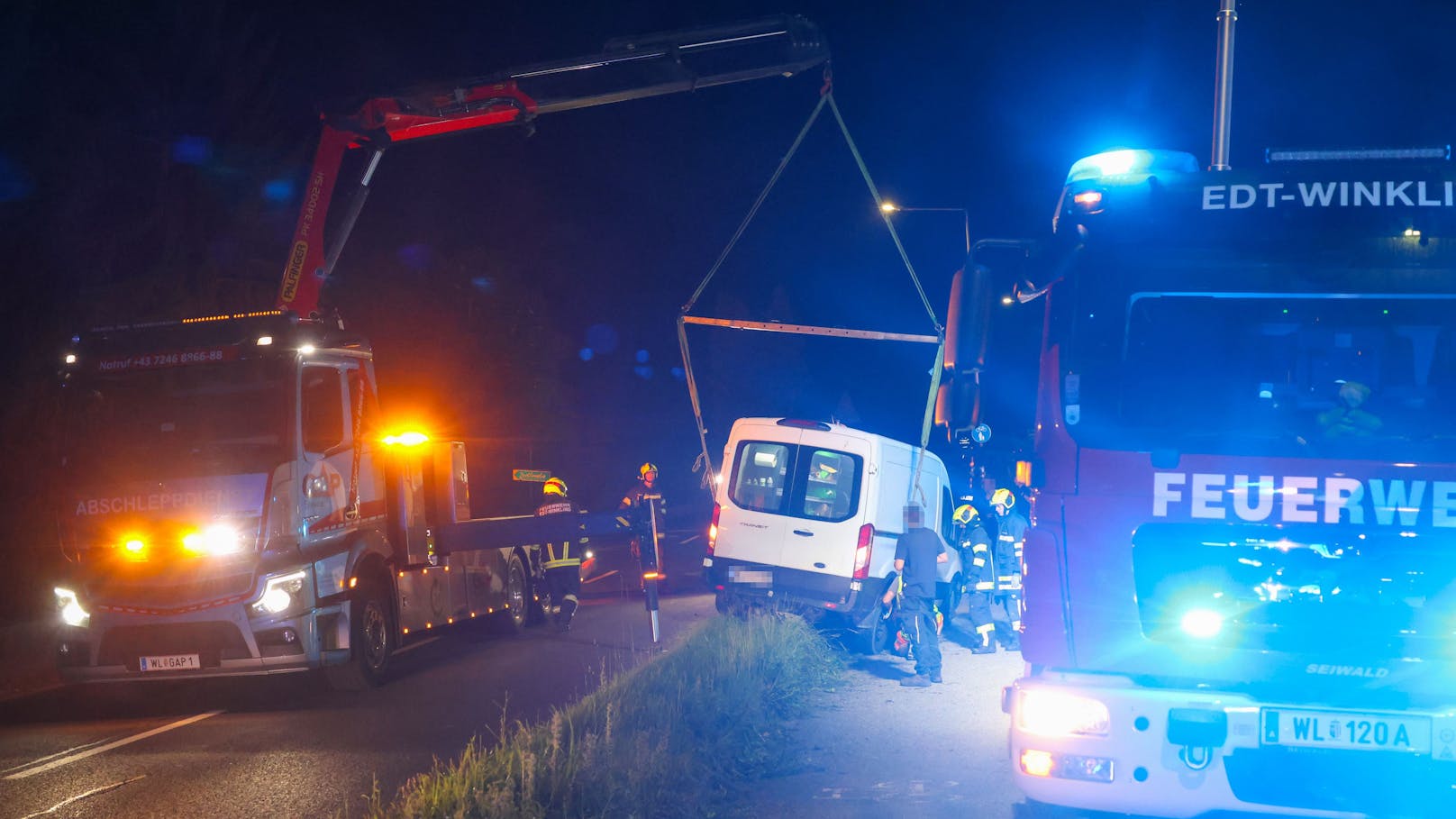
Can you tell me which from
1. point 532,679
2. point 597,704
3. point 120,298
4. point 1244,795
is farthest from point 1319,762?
point 120,298

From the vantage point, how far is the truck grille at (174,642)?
9.85 m

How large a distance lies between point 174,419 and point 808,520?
614cm

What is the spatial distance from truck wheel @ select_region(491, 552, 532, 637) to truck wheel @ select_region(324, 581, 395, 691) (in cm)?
275

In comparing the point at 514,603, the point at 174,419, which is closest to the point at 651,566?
the point at 514,603

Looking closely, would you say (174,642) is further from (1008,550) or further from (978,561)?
(1008,550)

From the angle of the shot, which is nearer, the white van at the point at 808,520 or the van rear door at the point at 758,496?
the white van at the point at 808,520

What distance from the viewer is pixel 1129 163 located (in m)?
6.68

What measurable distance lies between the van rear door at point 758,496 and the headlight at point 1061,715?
24.6ft

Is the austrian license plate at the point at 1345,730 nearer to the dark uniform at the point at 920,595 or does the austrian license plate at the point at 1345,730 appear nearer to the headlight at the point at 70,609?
the dark uniform at the point at 920,595

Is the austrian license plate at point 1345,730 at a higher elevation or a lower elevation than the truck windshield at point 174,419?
lower

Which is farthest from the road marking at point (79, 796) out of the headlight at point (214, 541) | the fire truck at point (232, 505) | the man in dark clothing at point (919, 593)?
the man in dark clothing at point (919, 593)

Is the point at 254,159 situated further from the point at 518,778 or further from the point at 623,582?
the point at 518,778

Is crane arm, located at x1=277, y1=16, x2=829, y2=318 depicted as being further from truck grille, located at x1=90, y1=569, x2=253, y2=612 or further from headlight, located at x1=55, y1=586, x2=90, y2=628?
headlight, located at x1=55, y1=586, x2=90, y2=628

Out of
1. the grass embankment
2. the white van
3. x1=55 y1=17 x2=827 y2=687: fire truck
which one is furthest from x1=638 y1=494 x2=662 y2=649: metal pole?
x1=55 y1=17 x2=827 y2=687: fire truck
